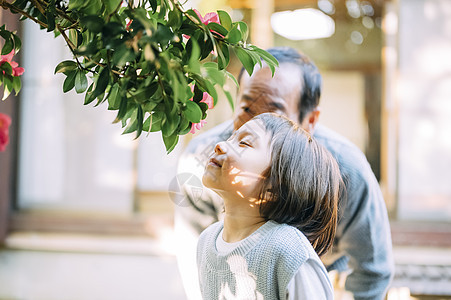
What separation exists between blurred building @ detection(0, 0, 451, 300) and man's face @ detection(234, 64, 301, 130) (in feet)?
7.20

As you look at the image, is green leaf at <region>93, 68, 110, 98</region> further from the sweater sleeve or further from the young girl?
the sweater sleeve

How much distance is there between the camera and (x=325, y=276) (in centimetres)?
89

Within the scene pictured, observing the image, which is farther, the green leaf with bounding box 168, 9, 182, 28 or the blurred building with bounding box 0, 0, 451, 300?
the blurred building with bounding box 0, 0, 451, 300

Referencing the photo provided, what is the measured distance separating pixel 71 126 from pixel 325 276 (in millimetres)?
3362

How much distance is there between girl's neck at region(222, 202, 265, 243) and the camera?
963 millimetres

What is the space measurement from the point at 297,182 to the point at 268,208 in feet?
0.22

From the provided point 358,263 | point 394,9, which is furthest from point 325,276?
point 394,9

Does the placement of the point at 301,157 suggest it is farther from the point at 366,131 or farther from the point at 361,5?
the point at 366,131

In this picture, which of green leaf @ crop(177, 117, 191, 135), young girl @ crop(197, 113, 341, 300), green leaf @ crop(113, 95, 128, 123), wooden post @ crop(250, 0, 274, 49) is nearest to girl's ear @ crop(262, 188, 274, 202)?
young girl @ crop(197, 113, 341, 300)

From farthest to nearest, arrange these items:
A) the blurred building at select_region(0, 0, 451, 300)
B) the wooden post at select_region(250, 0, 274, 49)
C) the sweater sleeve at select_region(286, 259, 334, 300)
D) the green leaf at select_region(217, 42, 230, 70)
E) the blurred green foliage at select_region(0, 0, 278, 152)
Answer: the wooden post at select_region(250, 0, 274, 49)
the blurred building at select_region(0, 0, 451, 300)
the sweater sleeve at select_region(286, 259, 334, 300)
the green leaf at select_region(217, 42, 230, 70)
the blurred green foliage at select_region(0, 0, 278, 152)

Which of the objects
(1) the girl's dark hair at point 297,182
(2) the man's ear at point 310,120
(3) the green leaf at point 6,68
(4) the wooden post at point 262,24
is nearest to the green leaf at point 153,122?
(1) the girl's dark hair at point 297,182

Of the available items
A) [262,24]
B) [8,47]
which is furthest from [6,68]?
[262,24]

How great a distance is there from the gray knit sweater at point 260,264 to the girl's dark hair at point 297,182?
35 mm

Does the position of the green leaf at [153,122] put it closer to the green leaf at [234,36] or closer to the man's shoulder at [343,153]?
the green leaf at [234,36]
